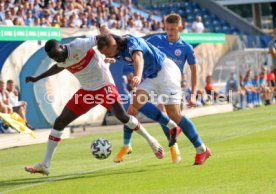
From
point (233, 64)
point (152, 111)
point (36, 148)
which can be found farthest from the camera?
point (233, 64)

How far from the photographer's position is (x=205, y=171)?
36.1 ft

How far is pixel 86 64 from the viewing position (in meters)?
11.4

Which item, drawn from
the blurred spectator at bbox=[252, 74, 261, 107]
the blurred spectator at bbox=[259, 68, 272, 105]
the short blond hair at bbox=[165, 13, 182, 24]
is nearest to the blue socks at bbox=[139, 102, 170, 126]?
the short blond hair at bbox=[165, 13, 182, 24]

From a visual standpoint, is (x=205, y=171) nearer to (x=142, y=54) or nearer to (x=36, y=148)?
(x=142, y=54)

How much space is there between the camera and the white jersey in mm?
11148

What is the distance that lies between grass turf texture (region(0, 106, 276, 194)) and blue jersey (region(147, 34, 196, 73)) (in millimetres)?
1552

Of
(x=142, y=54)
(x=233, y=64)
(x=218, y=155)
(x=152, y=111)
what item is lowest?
(x=233, y=64)

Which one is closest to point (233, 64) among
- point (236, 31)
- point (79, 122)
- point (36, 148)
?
point (236, 31)

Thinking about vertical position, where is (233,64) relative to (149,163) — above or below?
below

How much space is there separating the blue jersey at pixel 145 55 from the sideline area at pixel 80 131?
7308 mm

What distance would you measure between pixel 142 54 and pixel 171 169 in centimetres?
163

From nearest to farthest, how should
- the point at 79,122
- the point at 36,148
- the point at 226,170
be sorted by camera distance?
the point at 226,170, the point at 36,148, the point at 79,122

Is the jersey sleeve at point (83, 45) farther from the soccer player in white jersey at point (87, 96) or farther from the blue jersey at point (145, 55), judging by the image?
the blue jersey at point (145, 55)

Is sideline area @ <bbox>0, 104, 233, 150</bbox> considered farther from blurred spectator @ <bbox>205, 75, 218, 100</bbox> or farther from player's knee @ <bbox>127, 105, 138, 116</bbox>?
player's knee @ <bbox>127, 105, 138, 116</bbox>
